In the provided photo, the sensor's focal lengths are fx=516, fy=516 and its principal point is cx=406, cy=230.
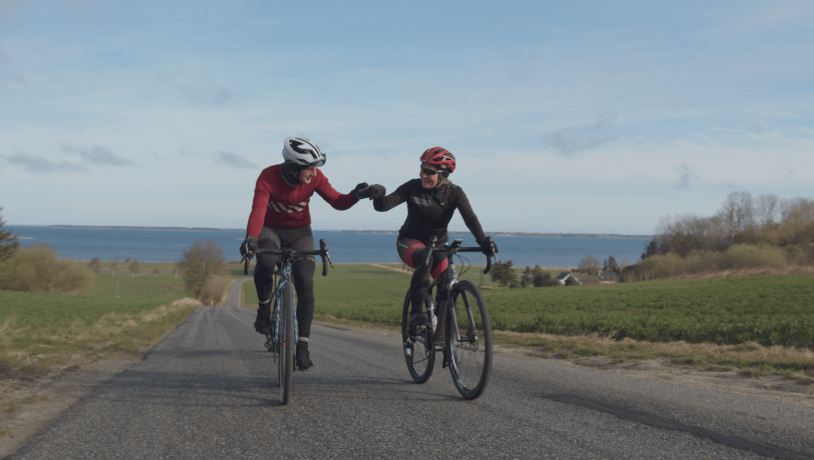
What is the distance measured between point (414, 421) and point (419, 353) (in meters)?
1.55

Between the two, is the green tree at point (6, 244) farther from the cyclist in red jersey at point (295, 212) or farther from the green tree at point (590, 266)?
the green tree at point (590, 266)

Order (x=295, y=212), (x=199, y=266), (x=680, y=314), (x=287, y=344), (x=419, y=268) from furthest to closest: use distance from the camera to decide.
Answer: (x=199, y=266), (x=680, y=314), (x=295, y=212), (x=419, y=268), (x=287, y=344)

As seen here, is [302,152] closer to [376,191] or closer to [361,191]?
[361,191]

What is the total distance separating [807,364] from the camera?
732cm

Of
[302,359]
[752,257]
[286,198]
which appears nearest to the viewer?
[302,359]

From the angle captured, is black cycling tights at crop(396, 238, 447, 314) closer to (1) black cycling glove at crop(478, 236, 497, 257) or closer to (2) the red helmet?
(1) black cycling glove at crop(478, 236, 497, 257)

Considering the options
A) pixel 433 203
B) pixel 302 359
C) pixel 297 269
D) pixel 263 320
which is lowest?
pixel 302 359

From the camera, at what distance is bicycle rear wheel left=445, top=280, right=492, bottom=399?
14.6ft

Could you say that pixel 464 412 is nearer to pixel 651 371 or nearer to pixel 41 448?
pixel 41 448

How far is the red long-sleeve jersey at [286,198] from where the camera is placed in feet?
17.7

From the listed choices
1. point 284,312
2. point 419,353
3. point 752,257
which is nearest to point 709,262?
point 752,257

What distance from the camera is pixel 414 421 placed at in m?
3.99

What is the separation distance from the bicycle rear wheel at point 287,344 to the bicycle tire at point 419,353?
1.22 metres

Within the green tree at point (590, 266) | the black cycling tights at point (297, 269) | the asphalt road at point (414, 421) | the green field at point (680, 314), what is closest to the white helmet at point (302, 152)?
the black cycling tights at point (297, 269)
